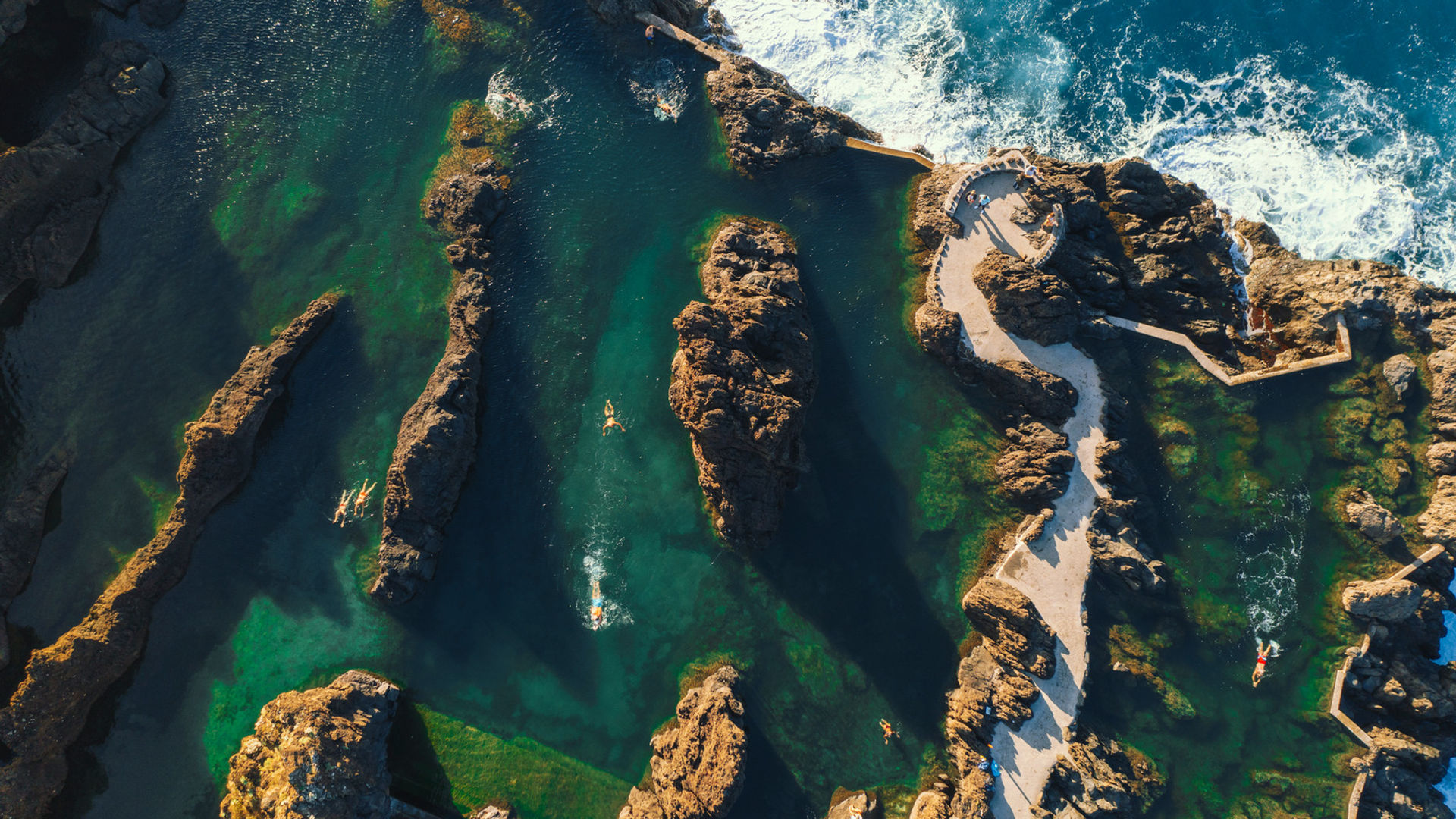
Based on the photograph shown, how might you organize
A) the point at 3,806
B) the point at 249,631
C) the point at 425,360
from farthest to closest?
the point at 425,360 < the point at 249,631 < the point at 3,806

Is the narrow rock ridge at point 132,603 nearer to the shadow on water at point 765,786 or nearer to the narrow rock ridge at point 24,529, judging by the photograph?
the narrow rock ridge at point 24,529

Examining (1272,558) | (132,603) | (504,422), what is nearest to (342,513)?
(504,422)

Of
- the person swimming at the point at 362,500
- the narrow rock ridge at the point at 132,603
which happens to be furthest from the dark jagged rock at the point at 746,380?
the narrow rock ridge at the point at 132,603

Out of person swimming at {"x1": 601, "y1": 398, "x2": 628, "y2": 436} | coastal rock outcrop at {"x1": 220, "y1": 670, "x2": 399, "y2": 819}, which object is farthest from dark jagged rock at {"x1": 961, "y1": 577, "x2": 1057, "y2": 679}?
coastal rock outcrop at {"x1": 220, "y1": 670, "x2": 399, "y2": 819}

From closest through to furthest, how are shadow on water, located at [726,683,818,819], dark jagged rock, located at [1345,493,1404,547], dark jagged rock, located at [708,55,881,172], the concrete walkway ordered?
the concrete walkway
dark jagged rock, located at [1345,493,1404,547]
shadow on water, located at [726,683,818,819]
dark jagged rock, located at [708,55,881,172]

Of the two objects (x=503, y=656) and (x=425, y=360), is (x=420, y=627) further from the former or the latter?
(x=425, y=360)

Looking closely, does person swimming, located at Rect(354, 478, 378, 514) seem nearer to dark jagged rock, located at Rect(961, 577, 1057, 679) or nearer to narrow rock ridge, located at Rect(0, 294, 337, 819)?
narrow rock ridge, located at Rect(0, 294, 337, 819)

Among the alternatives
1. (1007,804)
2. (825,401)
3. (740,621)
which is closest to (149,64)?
(825,401)
